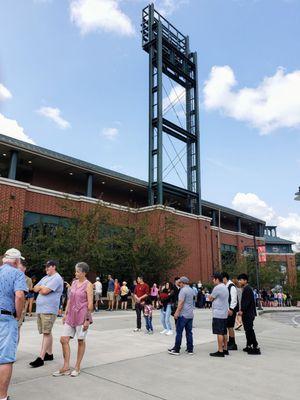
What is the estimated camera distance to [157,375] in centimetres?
602

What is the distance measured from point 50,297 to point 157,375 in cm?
A: 233

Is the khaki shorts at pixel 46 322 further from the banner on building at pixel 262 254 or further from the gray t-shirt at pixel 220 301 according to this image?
the banner on building at pixel 262 254

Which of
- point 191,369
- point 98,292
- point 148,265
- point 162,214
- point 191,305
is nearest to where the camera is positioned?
point 191,369

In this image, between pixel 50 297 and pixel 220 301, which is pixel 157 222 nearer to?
pixel 220 301

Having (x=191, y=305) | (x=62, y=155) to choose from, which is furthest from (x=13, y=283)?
(x=62, y=155)

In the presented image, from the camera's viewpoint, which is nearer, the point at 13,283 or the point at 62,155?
the point at 13,283

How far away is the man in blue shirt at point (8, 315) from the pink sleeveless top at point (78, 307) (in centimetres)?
159

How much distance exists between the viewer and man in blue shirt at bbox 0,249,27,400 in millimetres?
4254

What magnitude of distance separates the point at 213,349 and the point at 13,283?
5.67m

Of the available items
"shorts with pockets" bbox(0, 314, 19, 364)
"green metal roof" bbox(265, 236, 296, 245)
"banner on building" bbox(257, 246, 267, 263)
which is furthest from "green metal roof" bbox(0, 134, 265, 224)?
"green metal roof" bbox(265, 236, 296, 245)

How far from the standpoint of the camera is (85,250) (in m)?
20.0

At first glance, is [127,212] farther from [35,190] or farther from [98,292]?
[98,292]

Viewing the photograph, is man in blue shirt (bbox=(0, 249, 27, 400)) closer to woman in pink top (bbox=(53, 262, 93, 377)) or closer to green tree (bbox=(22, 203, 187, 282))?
woman in pink top (bbox=(53, 262, 93, 377))

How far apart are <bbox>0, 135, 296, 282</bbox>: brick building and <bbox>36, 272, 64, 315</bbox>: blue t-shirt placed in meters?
14.8
